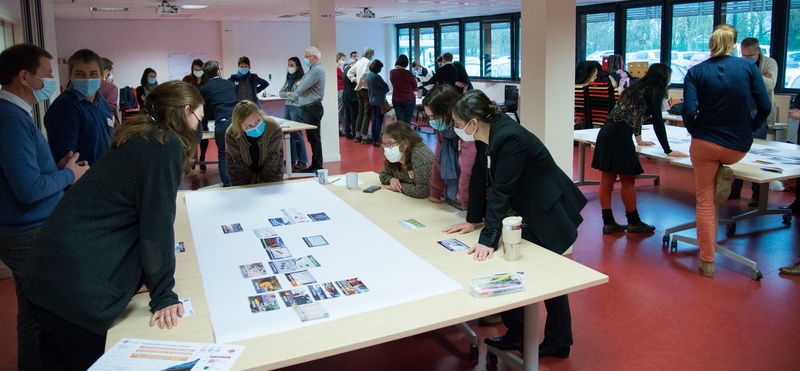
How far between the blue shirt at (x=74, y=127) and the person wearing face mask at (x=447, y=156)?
1.81 m

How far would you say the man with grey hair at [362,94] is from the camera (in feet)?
36.7

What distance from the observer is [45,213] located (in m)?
2.60

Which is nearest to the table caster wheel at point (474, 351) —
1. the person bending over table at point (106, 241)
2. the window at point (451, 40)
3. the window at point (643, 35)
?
the person bending over table at point (106, 241)

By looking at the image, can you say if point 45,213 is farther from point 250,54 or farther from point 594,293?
point 250,54

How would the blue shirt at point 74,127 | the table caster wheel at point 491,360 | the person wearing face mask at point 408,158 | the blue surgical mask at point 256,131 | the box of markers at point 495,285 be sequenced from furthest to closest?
the blue surgical mask at point 256,131
the person wearing face mask at point 408,158
the blue shirt at point 74,127
the table caster wheel at point 491,360
the box of markers at point 495,285

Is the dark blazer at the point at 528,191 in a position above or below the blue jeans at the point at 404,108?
below

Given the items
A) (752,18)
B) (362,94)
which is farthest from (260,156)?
(752,18)

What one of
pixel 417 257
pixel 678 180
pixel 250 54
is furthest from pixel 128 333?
pixel 250 54

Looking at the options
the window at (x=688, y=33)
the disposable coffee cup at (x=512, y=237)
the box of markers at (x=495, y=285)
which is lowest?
the box of markers at (x=495, y=285)

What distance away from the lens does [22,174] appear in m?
2.43

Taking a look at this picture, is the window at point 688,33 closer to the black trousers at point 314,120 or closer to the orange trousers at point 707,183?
the black trousers at point 314,120

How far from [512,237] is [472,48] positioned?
13968mm

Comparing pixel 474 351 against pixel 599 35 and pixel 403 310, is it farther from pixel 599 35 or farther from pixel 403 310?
pixel 599 35

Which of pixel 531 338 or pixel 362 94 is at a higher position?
pixel 362 94
